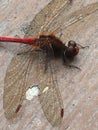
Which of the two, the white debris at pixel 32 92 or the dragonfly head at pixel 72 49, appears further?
the dragonfly head at pixel 72 49

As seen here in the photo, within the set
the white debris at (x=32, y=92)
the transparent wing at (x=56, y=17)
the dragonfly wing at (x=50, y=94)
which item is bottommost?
the dragonfly wing at (x=50, y=94)

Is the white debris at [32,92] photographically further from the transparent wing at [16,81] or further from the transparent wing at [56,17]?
the transparent wing at [56,17]

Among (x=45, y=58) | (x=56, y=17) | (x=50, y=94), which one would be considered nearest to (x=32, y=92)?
(x=50, y=94)

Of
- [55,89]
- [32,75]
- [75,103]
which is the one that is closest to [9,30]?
[32,75]

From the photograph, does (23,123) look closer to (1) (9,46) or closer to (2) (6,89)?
(2) (6,89)

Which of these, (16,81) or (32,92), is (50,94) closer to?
(32,92)

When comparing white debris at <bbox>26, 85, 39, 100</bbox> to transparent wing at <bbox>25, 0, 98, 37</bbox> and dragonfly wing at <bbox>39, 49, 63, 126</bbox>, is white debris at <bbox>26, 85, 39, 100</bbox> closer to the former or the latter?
dragonfly wing at <bbox>39, 49, 63, 126</bbox>

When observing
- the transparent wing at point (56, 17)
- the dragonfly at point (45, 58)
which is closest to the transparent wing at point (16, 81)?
the dragonfly at point (45, 58)

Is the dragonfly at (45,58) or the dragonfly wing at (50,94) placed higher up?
the dragonfly at (45,58)
